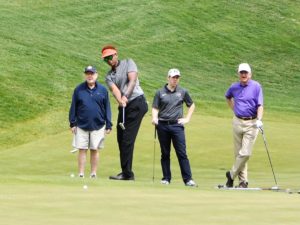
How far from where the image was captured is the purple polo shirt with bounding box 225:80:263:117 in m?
14.5

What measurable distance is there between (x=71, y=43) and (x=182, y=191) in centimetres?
2910

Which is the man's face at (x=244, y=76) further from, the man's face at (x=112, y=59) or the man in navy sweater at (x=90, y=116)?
the man in navy sweater at (x=90, y=116)

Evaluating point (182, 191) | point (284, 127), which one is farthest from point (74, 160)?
point (182, 191)

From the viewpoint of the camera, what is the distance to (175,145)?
14719 mm

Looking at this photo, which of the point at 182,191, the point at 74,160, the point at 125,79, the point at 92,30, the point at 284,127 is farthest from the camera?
the point at 92,30

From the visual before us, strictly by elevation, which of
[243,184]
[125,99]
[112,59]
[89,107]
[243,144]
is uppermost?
[112,59]

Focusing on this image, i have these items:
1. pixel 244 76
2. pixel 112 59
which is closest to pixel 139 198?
pixel 112 59

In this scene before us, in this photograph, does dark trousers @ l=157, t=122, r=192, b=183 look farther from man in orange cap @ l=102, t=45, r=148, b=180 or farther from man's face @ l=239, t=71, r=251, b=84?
man's face @ l=239, t=71, r=251, b=84

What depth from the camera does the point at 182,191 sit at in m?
11.2

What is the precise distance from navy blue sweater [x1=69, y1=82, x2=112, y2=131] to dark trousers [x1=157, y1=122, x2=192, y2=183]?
2.95 feet

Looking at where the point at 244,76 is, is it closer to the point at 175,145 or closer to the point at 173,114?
the point at 173,114

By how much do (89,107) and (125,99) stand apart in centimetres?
76

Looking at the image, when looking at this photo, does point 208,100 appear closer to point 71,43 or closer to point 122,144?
point 71,43

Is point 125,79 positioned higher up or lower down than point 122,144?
higher up
